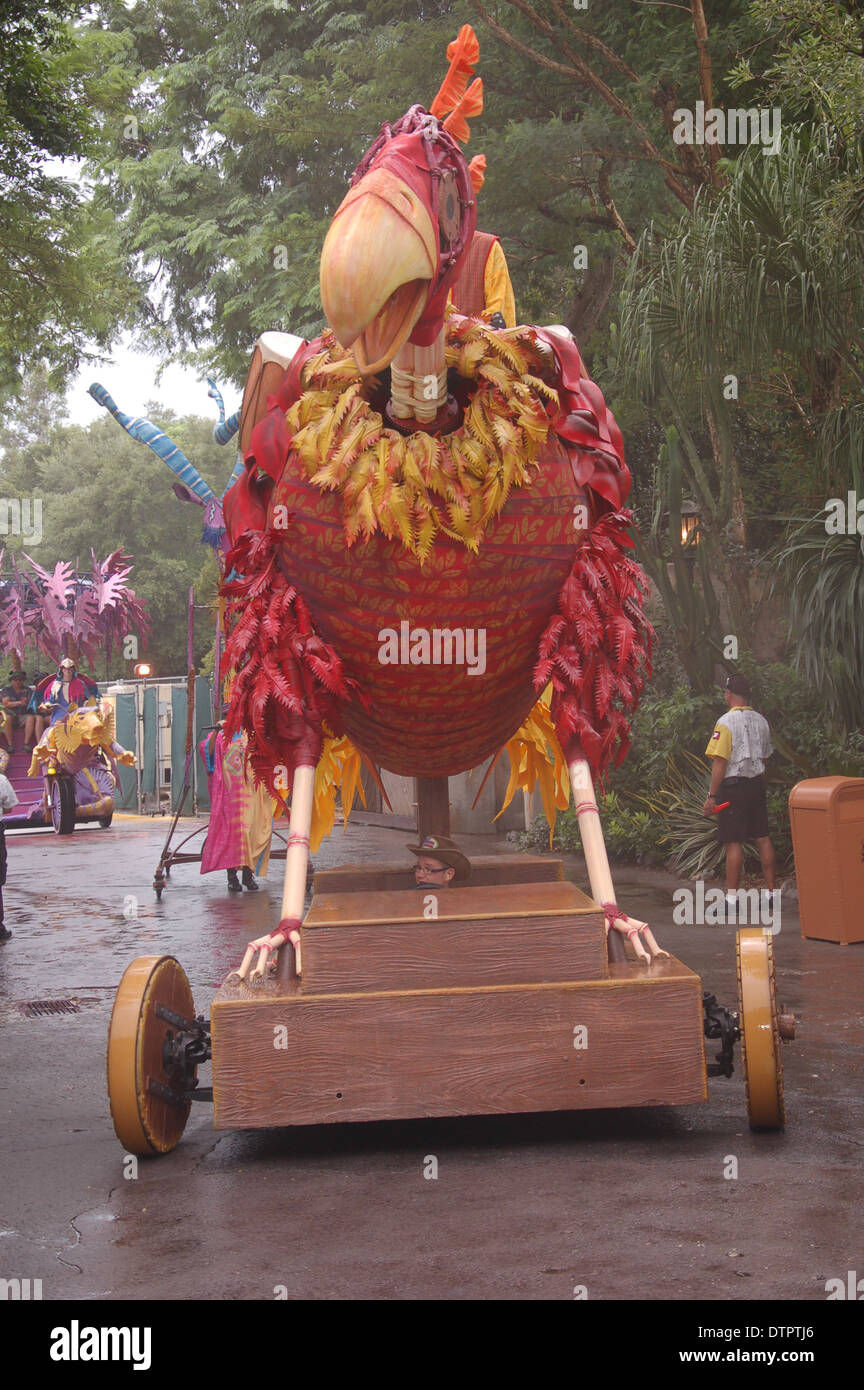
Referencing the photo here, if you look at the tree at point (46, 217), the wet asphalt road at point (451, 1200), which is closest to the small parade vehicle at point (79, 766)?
the tree at point (46, 217)

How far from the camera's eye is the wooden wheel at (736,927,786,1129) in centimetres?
376

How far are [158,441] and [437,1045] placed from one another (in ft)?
13.6

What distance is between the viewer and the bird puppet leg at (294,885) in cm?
397

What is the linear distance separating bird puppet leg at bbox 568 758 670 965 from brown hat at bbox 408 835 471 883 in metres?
0.61

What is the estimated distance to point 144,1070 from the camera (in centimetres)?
384

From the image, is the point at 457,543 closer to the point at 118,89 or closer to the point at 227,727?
the point at 227,727

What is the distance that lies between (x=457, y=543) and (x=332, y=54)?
464 inches

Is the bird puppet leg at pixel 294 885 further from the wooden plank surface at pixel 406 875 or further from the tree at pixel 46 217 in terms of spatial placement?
the tree at pixel 46 217

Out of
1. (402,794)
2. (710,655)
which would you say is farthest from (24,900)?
(402,794)

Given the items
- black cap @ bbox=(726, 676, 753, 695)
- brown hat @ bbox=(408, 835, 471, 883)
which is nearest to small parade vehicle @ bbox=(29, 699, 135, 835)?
black cap @ bbox=(726, 676, 753, 695)

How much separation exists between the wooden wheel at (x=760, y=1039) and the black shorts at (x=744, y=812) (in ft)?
14.7

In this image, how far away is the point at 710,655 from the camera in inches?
404

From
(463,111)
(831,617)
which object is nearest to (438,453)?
(463,111)

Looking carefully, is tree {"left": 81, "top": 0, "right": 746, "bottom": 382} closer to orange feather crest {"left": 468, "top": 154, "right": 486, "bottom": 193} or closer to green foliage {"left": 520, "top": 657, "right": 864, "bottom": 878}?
orange feather crest {"left": 468, "top": 154, "right": 486, "bottom": 193}
